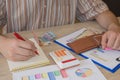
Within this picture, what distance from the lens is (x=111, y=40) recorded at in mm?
972

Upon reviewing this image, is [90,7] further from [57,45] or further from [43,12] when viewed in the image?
[57,45]

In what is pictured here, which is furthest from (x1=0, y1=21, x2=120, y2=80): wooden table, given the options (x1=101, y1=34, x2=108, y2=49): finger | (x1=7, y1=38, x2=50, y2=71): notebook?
(x1=101, y1=34, x2=108, y2=49): finger

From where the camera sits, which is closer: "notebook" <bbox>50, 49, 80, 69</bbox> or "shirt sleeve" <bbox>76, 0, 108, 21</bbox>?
"notebook" <bbox>50, 49, 80, 69</bbox>

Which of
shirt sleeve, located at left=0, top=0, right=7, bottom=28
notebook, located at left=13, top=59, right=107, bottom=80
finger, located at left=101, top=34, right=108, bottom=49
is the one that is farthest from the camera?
shirt sleeve, located at left=0, top=0, right=7, bottom=28

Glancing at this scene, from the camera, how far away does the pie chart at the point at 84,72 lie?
80 centimetres

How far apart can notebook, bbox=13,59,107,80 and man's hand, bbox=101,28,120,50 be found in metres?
0.16

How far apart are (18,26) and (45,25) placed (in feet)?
0.51

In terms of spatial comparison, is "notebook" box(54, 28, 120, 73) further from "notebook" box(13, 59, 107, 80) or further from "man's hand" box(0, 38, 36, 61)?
"man's hand" box(0, 38, 36, 61)

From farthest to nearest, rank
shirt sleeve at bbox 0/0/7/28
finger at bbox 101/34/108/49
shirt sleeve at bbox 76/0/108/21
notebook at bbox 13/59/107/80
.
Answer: shirt sleeve at bbox 76/0/108/21 → shirt sleeve at bbox 0/0/7/28 → finger at bbox 101/34/108/49 → notebook at bbox 13/59/107/80

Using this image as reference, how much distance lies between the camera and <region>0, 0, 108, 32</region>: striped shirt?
3.73ft

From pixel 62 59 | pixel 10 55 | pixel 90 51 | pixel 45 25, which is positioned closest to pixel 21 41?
pixel 10 55

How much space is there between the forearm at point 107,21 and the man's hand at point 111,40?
0.11 metres

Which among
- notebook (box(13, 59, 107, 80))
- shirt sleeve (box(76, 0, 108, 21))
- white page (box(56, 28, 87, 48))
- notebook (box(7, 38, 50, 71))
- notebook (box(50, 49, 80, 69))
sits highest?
shirt sleeve (box(76, 0, 108, 21))

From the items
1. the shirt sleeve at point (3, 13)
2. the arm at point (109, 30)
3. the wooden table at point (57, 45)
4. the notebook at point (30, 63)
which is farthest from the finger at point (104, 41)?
the shirt sleeve at point (3, 13)
